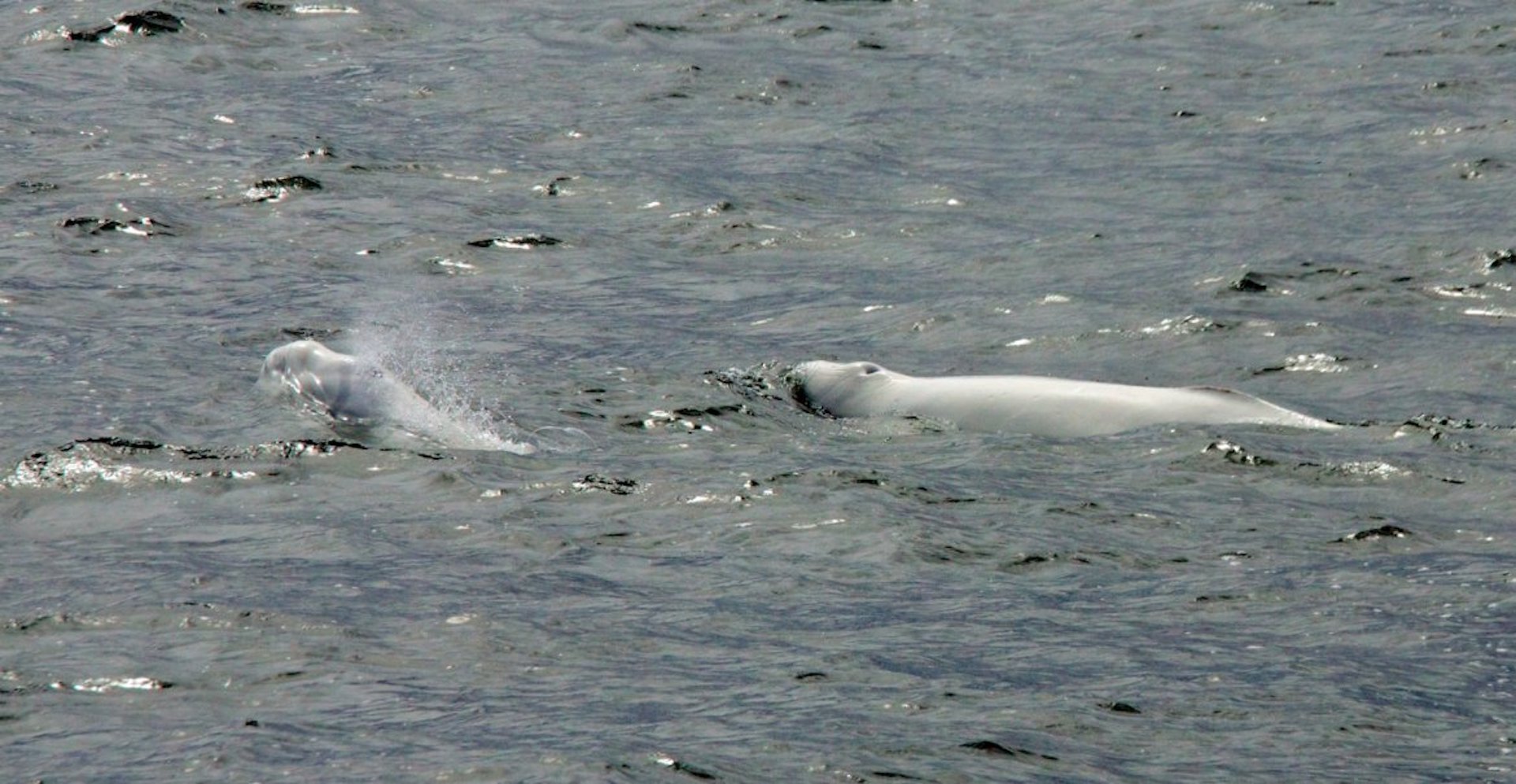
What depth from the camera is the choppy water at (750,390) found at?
7773mm

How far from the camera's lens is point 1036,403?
12008 mm

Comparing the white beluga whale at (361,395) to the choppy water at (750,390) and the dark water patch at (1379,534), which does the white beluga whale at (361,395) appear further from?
the dark water patch at (1379,534)

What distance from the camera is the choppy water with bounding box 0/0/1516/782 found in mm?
7773

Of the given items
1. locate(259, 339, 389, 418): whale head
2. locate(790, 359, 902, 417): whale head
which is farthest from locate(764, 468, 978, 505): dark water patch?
locate(259, 339, 389, 418): whale head

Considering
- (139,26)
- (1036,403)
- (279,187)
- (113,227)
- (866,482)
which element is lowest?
(113,227)

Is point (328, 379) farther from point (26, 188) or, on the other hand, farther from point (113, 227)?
point (26, 188)

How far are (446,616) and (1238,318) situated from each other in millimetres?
7316

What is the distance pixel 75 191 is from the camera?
18312mm

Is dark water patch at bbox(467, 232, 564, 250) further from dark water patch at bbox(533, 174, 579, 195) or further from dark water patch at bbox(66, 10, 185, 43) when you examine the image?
dark water patch at bbox(66, 10, 185, 43)

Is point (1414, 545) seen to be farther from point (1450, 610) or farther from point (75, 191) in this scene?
point (75, 191)

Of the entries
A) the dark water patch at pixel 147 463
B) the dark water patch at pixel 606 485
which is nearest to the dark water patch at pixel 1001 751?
the dark water patch at pixel 606 485

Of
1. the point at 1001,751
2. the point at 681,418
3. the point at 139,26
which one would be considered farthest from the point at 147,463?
the point at 139,26

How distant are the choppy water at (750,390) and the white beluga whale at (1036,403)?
0.22 meters

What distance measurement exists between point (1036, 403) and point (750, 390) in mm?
1897
